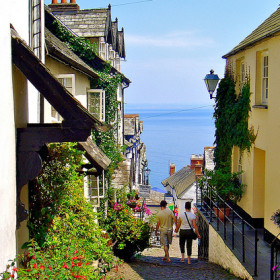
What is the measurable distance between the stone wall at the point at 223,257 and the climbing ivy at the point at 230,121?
2.99m

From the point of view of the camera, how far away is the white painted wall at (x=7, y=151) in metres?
5.09

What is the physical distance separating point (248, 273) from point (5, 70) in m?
6.97

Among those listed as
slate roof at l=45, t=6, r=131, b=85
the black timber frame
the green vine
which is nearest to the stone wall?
the black timber frame

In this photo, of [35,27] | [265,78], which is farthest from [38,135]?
[265,78]

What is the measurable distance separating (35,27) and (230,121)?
10.00 m

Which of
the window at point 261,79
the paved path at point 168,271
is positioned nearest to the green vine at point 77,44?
the window at point 261,79

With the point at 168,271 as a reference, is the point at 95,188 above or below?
above

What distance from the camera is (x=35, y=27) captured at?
7.41 metres

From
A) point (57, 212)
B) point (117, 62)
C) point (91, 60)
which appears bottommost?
point (57, 212)

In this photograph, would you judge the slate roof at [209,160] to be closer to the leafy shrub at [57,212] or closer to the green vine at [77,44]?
the green vine at [77,44]

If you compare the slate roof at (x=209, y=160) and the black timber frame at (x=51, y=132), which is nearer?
the black timber frame at (x=51, y=132)

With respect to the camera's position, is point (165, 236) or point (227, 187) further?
point (227, 187)

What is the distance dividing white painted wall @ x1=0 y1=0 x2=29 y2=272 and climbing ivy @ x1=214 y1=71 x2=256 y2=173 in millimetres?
9986

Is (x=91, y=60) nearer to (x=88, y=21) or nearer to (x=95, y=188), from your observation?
(x=88, y=21)
